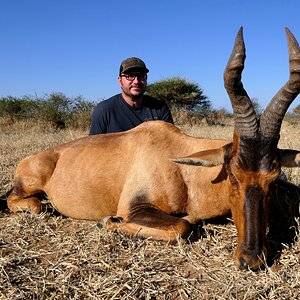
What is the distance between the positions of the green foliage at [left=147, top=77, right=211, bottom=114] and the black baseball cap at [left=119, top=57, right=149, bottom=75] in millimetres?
19784

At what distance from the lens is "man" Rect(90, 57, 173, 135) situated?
24.1 ft

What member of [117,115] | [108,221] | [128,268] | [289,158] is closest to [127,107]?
[117,115]

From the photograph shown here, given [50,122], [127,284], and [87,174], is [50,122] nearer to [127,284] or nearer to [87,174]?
[87,174]

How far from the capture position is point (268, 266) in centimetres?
344

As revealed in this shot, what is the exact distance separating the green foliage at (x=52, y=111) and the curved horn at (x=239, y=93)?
18971mm

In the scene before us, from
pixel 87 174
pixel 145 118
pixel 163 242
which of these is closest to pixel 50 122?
pixel 145 118

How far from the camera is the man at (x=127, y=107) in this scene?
7336 millimetres

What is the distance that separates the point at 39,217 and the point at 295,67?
3.42 m

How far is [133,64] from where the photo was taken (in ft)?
23.8

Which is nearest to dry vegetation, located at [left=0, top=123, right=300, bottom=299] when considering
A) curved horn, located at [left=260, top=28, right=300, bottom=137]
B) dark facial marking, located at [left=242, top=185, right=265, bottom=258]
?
dark facial marking, located at [left=242, top=185, right=265, bottom=258]

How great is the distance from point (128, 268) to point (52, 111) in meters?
21.4

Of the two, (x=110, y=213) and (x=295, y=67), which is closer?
(x=295, y=67)

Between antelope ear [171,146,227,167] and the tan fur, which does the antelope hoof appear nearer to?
the tan fur

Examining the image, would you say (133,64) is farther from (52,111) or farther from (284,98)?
(52,111)
